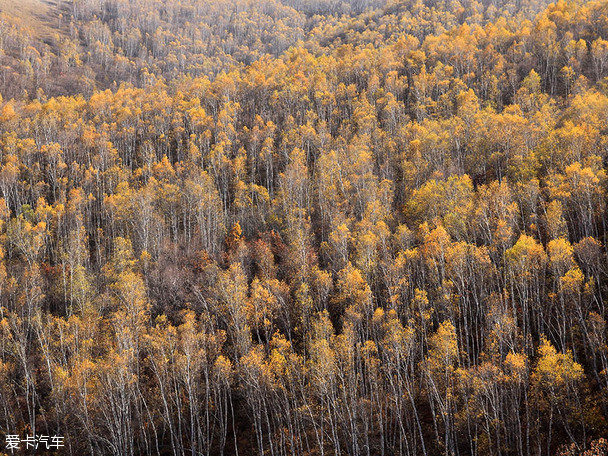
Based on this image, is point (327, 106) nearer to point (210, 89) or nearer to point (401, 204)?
point (210, 89)

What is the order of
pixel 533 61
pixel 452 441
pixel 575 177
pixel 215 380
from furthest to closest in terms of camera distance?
pixel 533 61 < pixel 575 177 < pixel 215 380 < pixel 452 441

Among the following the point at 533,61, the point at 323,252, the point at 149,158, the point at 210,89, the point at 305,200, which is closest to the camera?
the point at 323,252

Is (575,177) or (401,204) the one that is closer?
(575,177)

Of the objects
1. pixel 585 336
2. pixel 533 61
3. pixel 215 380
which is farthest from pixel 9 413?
pixel 533 61

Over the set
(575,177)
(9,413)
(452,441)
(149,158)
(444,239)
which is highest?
(149,158)

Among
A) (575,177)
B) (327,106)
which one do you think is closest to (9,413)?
(575,177)

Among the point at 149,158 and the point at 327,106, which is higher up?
the point at 327,106
